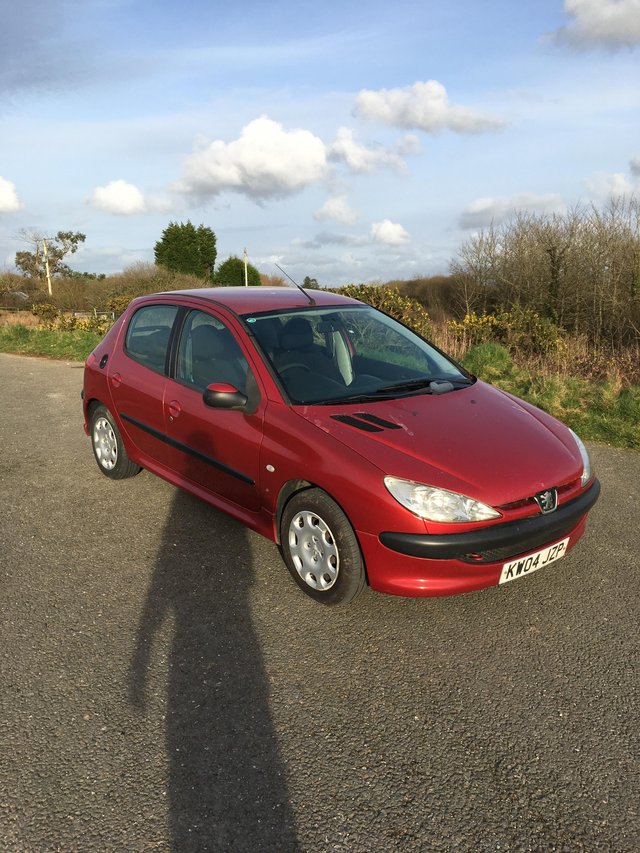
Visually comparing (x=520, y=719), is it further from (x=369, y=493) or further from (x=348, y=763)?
(x=369, y=493)

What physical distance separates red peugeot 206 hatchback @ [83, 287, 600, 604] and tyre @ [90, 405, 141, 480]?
0.12m

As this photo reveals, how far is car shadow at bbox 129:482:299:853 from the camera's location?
219 cm

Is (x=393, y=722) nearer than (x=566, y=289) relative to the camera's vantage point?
Yes

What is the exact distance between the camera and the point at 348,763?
8.07 feet

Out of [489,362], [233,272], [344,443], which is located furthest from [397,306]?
[233,272]

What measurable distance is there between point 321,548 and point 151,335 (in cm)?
241

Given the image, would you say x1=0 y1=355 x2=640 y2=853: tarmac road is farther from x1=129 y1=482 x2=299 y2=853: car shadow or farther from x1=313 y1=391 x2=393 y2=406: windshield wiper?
x1=313 y1=391 x2=393 y2=406: windshield wiper

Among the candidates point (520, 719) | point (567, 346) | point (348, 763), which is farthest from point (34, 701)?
point (567, 346)

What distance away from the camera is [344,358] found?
4.32 m

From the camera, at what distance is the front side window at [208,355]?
4.14m

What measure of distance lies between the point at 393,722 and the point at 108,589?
189 centimetres

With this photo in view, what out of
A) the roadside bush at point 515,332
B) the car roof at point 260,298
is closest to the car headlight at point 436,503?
the car roof at point 260,298

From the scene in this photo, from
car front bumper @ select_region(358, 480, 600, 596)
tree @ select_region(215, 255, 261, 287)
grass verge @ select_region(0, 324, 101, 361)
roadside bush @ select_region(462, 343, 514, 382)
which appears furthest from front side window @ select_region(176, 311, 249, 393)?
tree @ select_region(215, 255, 261, 287)

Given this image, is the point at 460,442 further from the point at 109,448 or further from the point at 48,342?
the point at 48,342
